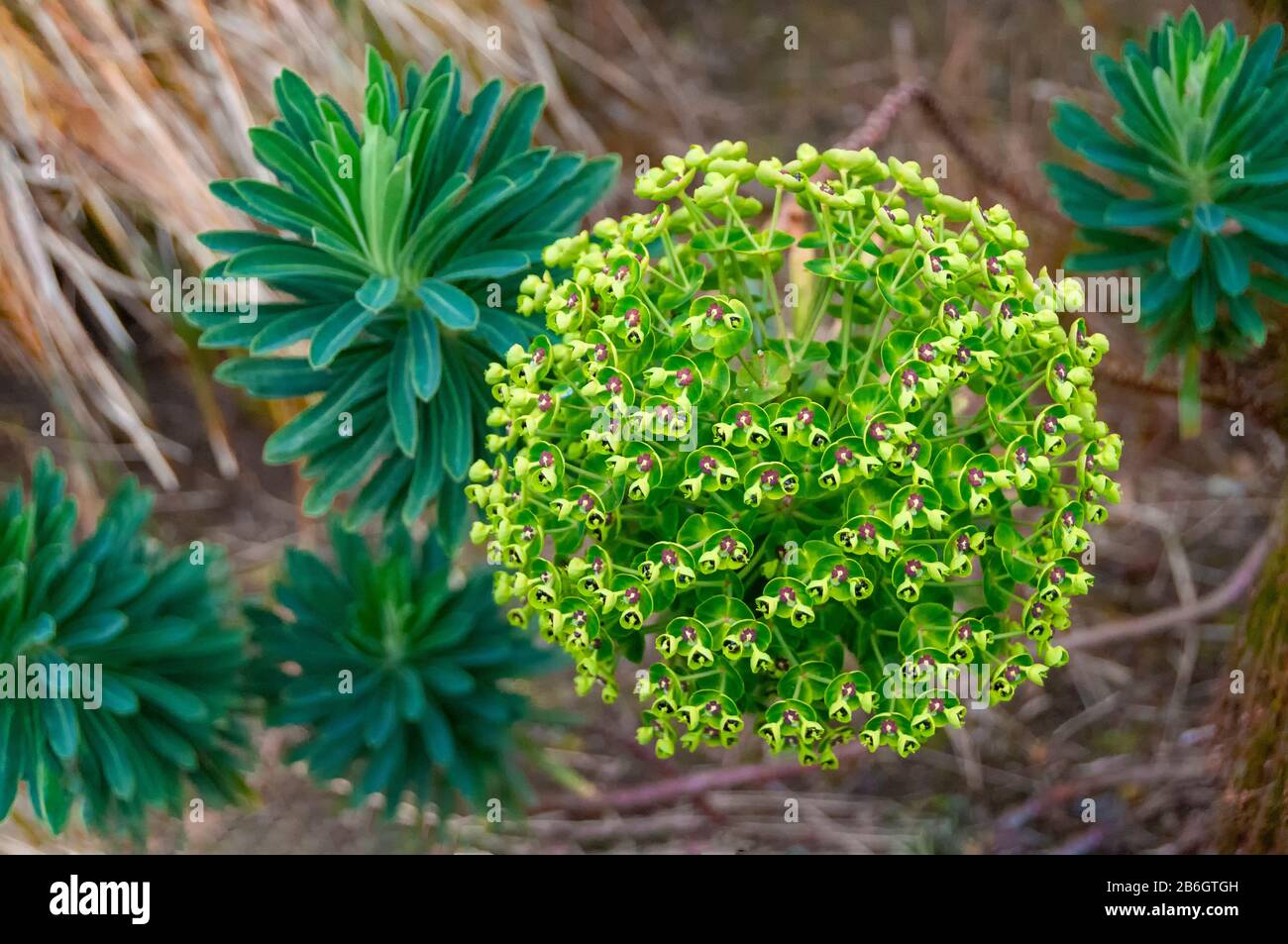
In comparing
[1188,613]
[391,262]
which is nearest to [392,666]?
[391,262]

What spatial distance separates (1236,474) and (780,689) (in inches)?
75.7

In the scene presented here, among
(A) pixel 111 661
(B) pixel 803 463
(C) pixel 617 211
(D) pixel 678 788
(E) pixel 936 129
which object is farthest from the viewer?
(C) pixel 617 211

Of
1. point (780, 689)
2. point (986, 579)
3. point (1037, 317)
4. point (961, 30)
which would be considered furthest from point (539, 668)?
point (961, 30)

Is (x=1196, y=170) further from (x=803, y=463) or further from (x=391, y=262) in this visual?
(x=391, y=262)

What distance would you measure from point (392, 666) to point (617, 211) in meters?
1.50

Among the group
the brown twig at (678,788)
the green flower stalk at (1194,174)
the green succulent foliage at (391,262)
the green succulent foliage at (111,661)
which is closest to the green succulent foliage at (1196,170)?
the green flower stalk at (1194,174)

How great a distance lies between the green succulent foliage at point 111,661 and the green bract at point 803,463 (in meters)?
0.62

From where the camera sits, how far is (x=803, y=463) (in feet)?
3.41

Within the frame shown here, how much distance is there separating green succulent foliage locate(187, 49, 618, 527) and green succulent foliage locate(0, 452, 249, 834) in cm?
32

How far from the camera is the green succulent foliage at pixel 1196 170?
133cm

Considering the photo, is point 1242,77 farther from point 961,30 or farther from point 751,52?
point 751,52

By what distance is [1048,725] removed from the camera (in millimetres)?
2332

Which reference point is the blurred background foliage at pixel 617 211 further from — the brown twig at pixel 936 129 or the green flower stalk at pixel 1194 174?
the green flower stalk at pixel 1194 174

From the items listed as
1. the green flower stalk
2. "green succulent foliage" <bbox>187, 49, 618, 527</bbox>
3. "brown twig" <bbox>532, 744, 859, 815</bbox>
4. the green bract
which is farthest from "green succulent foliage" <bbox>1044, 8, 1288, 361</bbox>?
"brown twig" <bbox>532, 744, 859, 815</bbox>
